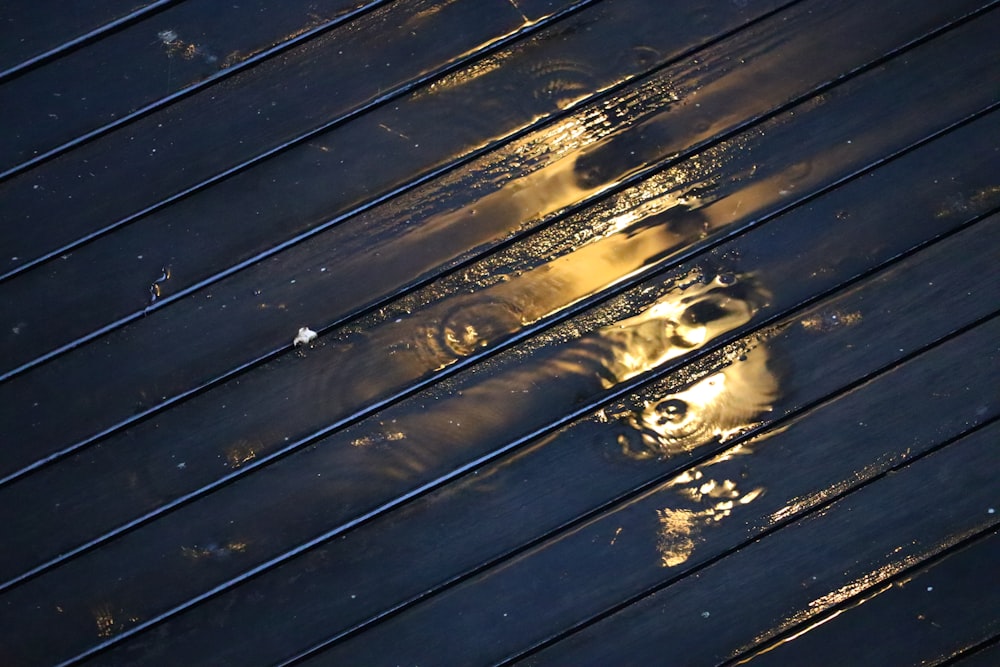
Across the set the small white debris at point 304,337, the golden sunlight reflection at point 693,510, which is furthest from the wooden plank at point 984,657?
the small white debris at point 304,337

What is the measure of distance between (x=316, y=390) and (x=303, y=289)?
191 mm

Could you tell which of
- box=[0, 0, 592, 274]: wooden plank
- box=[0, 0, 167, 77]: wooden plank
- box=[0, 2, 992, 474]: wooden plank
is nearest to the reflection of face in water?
box=[0, 2, 992, 474]: wooden plank

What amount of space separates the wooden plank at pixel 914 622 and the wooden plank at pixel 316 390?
0.55 meters

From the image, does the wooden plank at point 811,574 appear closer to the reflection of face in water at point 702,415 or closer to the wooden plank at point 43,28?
the reflection of face in water at point 702,415

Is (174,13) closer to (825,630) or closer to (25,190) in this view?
(25,190)

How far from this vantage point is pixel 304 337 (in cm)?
140

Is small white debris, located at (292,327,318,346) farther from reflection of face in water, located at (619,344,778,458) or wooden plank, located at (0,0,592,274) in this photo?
reflection of face in water, located at (619,344,778,458)

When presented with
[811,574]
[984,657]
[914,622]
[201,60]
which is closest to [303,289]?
[201,60]

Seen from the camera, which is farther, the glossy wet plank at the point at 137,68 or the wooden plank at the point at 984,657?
the glossy wet plank at the point at 137,68

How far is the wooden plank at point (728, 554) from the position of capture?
1.35 metres

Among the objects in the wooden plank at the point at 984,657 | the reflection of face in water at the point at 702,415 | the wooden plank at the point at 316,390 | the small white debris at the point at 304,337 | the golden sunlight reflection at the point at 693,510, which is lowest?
the wooden plank at the point at 984,657

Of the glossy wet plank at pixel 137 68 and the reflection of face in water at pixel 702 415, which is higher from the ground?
the glossy wet plank at pixel 137 68

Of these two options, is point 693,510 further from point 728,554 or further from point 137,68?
point 137,68

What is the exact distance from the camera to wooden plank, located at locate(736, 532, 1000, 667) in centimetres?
134
